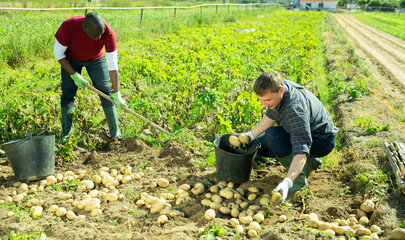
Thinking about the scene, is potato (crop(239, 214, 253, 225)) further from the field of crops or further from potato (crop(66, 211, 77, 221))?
the field of crops

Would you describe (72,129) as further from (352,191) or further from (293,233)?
(352,191)

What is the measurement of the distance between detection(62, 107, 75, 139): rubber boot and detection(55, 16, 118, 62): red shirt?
0.63 meters

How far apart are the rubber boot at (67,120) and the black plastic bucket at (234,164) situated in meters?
1.91

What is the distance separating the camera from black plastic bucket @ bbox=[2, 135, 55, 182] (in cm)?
318

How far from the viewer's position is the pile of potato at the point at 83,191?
2805 millimetres

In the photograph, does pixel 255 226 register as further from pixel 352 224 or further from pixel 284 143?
pixel 284 143

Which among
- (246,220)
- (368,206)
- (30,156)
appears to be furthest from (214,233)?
(30,156)

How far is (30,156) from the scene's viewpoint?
3.24 m

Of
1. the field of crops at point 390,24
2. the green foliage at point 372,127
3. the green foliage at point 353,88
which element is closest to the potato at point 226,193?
the green foliage at point 372,127

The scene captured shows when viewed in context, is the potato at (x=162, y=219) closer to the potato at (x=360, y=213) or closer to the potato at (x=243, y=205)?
the potato at (x=243, y=205)

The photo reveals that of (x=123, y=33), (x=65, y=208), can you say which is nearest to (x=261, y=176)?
(x=65, y=208)

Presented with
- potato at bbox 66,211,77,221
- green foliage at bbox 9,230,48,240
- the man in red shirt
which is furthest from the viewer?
→ the man in red shirt

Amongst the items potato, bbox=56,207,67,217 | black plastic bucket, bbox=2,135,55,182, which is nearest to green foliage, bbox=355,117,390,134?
potato, bbox=56,207,67,217

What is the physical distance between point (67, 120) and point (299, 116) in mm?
2778
